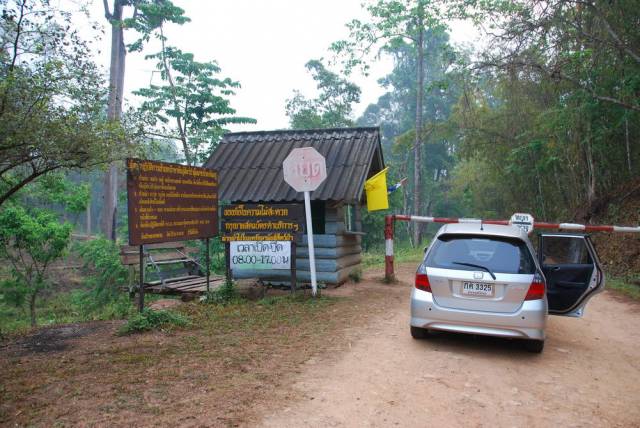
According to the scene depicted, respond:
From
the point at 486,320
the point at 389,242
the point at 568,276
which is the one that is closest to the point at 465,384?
the point at 486,320

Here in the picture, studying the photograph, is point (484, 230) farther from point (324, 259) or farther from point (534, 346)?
point (324, 259)

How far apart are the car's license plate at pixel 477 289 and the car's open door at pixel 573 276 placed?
1.48 meters

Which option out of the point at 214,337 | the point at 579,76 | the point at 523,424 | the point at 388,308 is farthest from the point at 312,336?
the point at 579,76

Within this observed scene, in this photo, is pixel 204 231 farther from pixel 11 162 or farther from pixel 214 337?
pixel 11 162

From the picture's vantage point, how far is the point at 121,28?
22141mm

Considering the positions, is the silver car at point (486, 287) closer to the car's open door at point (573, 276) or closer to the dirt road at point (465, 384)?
the car's open door at point (573, 276)

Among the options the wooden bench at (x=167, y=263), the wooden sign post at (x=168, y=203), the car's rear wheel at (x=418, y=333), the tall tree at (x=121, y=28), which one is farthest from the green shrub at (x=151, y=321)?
the tall tree at (x=121, y=28)

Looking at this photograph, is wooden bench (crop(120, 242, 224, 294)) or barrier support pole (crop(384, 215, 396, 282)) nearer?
wooden bench (crop(120, 242, 224, 294))

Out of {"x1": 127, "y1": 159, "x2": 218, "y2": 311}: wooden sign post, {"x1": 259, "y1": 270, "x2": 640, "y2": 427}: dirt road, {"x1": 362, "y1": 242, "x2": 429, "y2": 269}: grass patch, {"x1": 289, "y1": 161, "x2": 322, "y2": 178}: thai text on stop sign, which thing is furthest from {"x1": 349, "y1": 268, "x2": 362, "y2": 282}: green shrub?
{"x1": 362, "y1": 242, "x2": 429, "y2": 269}: grass patch

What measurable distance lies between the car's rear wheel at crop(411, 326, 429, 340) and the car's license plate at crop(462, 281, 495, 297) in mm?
868

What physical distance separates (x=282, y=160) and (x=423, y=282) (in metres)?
5.95

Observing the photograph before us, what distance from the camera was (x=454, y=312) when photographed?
5590 millimetres

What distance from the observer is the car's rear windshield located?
5.60 metres

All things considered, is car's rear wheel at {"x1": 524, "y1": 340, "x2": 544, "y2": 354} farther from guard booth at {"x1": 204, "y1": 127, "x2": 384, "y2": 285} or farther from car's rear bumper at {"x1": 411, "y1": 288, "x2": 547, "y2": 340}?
guard booth at {"x1": 204, "y1": 127, "x2": 384, "y2": 285}
